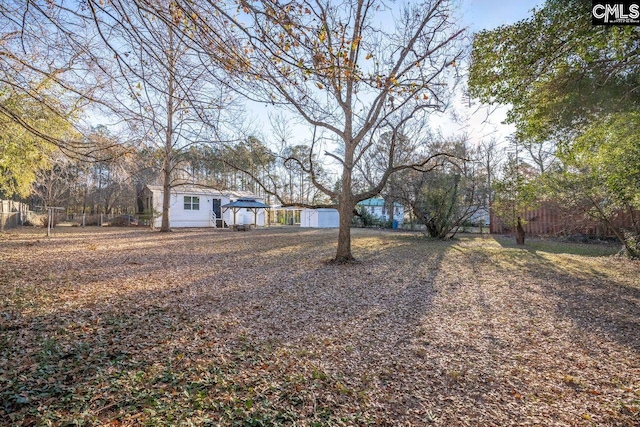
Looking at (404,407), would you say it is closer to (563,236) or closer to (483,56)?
(483,56)

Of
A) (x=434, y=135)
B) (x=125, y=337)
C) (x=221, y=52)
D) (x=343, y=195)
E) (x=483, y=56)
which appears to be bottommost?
(x=125, y=337)

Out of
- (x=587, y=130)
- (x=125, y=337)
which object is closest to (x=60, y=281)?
(x=125, y=337)

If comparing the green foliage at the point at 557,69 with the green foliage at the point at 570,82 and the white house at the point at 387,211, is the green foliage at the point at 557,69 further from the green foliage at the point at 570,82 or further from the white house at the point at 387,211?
the white house at the point at 387,211

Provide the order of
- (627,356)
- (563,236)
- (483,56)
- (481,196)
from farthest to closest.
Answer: (481,196), (563,236), (483,56), (627,356)

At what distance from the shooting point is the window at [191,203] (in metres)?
21.3

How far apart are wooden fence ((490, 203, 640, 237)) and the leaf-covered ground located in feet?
28.5

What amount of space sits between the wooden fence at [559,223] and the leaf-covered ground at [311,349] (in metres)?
8.69

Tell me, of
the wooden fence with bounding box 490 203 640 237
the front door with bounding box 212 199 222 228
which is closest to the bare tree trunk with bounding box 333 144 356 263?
the wooden fence with bounding box 490 203 640 237

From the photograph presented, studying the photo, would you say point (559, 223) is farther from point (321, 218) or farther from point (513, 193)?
point (321, 218)

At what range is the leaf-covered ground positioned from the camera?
214cm

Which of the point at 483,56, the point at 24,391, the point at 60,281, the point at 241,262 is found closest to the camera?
the point at 24,391

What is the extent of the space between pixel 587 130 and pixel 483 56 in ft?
8.60

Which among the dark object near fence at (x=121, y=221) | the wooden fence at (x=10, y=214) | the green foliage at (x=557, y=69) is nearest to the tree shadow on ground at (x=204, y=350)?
the green foliage at (x=557, y=69)

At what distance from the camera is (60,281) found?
204 inches
